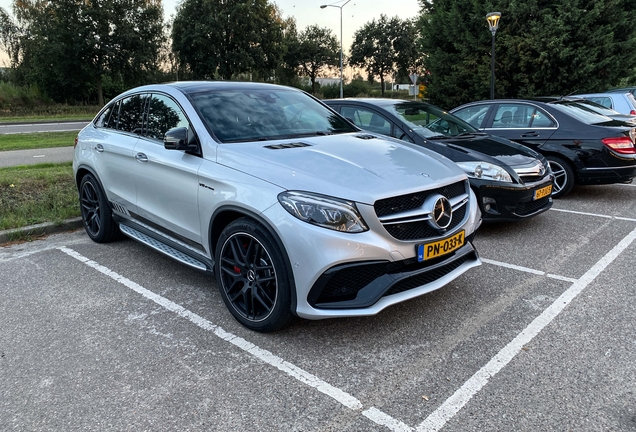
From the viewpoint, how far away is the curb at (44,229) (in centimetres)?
562

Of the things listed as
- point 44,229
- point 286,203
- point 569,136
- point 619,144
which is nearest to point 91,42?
point 44,229

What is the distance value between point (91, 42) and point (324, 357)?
1323 inches

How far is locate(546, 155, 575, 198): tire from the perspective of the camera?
7289 mm

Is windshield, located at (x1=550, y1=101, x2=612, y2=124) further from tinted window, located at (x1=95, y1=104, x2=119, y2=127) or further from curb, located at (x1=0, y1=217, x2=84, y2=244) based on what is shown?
curb, located at (x1=0, y1=217, x2=84, y2=244)

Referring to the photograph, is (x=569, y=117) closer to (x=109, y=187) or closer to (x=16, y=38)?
(x=109, y=187)

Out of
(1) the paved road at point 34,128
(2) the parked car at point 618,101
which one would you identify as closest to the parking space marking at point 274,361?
(2) the parked car at point 618,101

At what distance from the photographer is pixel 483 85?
63.0 feet

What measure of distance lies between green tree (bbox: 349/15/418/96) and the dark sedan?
1868 inches

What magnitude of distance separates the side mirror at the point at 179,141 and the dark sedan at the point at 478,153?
2973 millimetres

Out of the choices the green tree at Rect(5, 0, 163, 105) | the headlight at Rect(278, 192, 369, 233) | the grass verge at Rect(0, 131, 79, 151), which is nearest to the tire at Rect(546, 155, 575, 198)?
the headlight at Rect(278, 192, 369, 233)

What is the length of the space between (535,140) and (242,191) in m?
5.78

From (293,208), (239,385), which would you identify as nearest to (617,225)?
(293,208)

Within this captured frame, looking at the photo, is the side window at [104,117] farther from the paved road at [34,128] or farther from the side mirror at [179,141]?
the paved road at [34,128]

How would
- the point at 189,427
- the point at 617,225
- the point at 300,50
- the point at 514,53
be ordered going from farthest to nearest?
the point at 300,50, the point at 514,53, the point at 617,225, the point at 189,427
